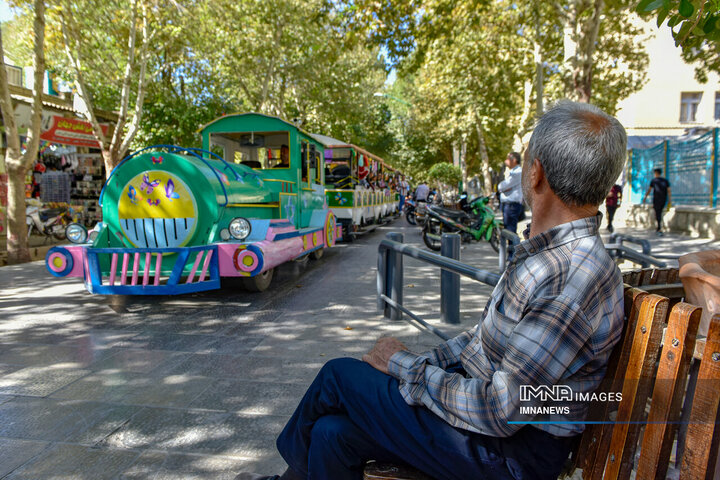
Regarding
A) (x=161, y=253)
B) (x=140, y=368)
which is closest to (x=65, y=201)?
(x=161, y=253)

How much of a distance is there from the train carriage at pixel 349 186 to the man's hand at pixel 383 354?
392 inches

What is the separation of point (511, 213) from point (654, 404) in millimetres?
8263

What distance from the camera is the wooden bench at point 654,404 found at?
1.24m

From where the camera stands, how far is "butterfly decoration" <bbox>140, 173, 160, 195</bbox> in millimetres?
5645

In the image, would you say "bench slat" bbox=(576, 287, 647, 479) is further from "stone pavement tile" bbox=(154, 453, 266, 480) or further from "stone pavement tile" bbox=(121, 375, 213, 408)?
"stone pavement tile" bbox=(121, 375, 213, 408)

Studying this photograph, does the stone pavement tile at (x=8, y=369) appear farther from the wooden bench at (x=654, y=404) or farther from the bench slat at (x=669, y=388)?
the bench slat at (x=669, y=388)

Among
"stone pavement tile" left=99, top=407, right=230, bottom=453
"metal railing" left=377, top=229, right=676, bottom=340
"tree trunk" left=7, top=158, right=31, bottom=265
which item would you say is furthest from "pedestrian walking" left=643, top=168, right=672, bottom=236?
"tree trunk" left=7, top=158, right=31, bottom=265

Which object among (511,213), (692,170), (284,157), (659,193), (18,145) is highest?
(18,145)

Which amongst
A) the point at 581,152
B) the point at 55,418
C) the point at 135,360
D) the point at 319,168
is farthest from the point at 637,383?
the point at 319,168

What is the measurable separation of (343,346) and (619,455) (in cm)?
307

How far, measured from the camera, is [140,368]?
383 cm

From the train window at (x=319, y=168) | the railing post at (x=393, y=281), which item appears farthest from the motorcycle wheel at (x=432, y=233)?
the railing post at (x=393, y=281)

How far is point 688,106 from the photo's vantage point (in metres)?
27.9

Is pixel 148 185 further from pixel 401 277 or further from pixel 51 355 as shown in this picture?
pixel 401 277
